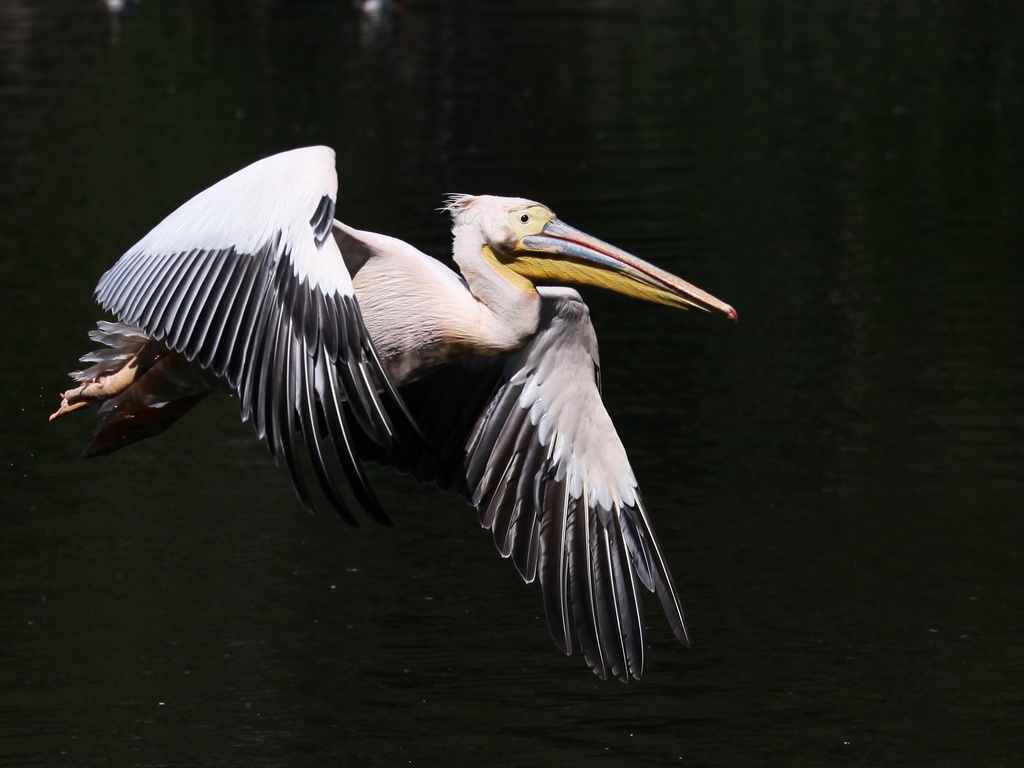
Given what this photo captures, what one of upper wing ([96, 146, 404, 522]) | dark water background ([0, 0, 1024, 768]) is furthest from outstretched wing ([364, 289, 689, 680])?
upper wing ([96, 146, 404, 522])

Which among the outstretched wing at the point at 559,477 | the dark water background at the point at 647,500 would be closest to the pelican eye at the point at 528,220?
the outstretched wing at the point at 559,477

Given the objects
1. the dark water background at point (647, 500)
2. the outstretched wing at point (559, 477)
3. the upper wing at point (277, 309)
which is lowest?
the dark water background at point (647, 500)

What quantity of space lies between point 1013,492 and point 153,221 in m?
9.03

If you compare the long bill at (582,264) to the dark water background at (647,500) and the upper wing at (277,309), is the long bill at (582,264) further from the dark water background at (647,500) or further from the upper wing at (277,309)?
the dark water background at (647,500)

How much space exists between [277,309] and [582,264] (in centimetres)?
118

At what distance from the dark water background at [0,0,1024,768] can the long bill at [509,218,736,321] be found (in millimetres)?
1521

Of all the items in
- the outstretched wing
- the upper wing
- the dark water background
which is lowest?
the dark water background

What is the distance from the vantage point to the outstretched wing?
5.91 metres

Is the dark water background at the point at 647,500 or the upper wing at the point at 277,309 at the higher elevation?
the upper wing at the point at 277,309

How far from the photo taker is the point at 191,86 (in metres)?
23.2

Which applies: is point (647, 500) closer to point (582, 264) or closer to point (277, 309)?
point (582, 264)

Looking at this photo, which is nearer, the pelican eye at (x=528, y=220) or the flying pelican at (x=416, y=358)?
the flying pelican at (x=416, y=358)

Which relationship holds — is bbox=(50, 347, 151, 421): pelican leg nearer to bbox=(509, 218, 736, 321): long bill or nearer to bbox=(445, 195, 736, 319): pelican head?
bbox=(445, 195, 736, 319): pelican head

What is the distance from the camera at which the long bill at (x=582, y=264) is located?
5.86m
